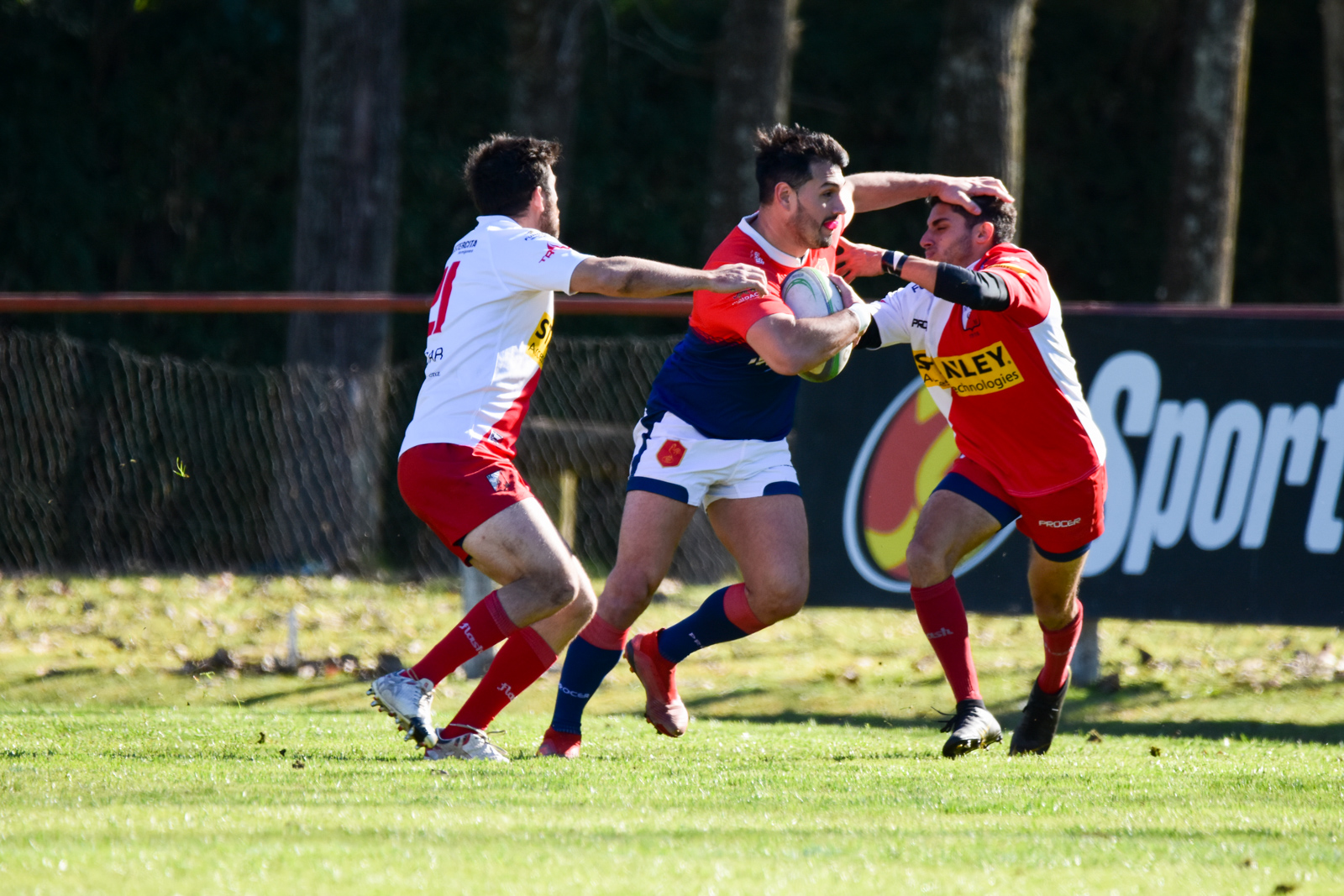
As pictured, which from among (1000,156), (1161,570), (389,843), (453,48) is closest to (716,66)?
(453,48)

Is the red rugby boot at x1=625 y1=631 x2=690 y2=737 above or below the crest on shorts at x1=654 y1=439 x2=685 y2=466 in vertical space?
below

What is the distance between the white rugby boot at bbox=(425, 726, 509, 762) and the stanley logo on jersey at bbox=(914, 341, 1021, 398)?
7.39ft

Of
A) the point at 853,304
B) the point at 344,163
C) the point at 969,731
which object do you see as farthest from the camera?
the point at 344,163

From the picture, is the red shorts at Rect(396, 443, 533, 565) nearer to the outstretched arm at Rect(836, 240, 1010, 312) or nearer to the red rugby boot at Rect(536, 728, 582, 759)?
the red rugby boot at Rect(536, 728, 582, 759)

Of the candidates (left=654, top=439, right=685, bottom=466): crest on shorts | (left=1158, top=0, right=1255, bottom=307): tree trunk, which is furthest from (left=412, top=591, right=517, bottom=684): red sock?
(left=1158, top=0, right=1255, bottom=307): tree trunk

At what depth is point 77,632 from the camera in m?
8.78

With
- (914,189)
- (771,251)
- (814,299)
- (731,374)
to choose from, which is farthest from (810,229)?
(914,189)

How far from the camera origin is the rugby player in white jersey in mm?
5023

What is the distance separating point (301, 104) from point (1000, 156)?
18.1 feet

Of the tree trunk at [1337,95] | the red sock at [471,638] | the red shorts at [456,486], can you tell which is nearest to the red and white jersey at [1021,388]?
the red shorts at [456,486]

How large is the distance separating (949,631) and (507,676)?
1.72 meters

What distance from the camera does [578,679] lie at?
5500mm

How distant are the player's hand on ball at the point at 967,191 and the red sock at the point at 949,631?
1476mm

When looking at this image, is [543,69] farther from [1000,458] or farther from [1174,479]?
[1000,458]
